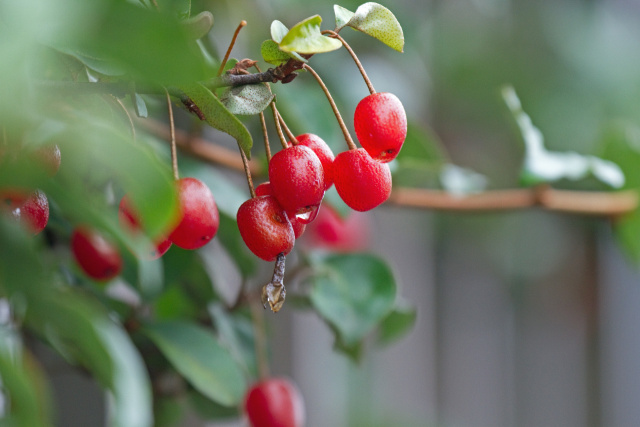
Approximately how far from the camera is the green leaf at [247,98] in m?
0.23

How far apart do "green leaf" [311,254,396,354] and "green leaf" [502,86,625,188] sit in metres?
0.14

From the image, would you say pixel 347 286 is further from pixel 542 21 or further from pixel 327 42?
pixel 542 21

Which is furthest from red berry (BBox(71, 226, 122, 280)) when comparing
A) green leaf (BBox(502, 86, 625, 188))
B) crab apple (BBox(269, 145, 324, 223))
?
green leaf (BBox(502, 86, 625, 188))

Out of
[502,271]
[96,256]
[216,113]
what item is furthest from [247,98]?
[502,271]

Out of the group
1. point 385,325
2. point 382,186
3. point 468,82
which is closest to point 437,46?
point 468,82

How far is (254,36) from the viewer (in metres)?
0.78

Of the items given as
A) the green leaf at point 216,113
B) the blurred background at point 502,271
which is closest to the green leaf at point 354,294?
the green leaf at point 216,113

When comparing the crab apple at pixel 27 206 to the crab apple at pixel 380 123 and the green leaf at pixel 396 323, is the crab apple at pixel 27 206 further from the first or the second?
the green leaf at pixel 396 323

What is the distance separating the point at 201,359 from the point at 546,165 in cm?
32

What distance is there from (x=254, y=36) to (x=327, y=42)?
0.58 metres

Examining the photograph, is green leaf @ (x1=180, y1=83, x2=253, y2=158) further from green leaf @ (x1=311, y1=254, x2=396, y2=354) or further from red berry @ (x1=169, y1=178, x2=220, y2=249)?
green leaf @ (x1=311, y1=254, x2=396, y2=354)

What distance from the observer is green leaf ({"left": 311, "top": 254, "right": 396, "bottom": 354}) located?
19.6 inches

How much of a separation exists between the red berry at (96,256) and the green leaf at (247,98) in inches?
7.1

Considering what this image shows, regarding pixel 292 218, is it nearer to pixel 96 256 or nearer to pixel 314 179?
pixel 314 179
